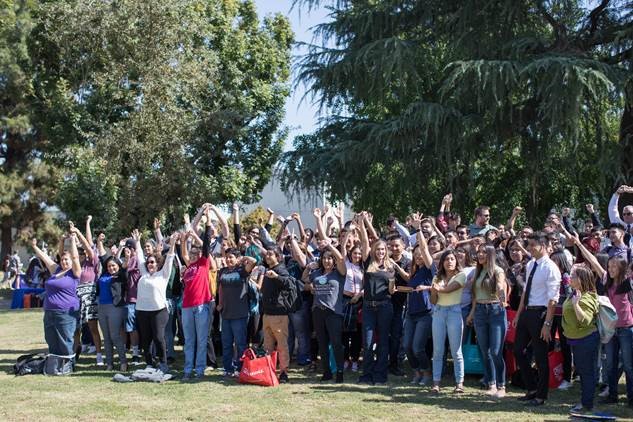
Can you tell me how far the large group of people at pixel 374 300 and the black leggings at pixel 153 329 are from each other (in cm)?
2

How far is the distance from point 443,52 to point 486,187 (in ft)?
16.8

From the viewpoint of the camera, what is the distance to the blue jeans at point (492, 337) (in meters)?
8.84

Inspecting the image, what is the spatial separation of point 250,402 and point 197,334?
1.99 meters

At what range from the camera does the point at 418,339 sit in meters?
9.73

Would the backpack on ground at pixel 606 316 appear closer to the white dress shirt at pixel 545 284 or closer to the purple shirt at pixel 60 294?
the white dress shirt at pixel 545 284

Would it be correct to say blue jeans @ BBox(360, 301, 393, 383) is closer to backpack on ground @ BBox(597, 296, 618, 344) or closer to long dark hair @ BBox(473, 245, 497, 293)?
long dark hair @ BBox(473, 245, 497, 293)

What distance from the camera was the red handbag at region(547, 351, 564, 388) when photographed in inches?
371

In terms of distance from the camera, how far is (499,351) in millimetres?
8867

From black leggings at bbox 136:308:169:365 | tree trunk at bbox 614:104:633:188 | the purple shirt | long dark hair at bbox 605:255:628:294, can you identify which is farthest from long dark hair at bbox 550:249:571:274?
tree trunk at bbox 614:104:633:188

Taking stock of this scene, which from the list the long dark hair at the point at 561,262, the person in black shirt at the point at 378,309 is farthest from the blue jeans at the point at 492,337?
the person in black shirt at the point at 378,309

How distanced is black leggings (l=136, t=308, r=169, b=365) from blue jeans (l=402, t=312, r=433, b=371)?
3308 millimetres

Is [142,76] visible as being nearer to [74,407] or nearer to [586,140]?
[586,140]

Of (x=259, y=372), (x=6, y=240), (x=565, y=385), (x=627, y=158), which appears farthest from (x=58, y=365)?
(x=6, y=240)

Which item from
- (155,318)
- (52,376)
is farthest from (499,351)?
(52,376)
